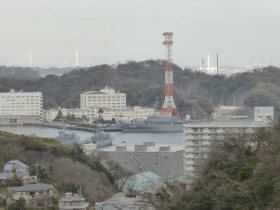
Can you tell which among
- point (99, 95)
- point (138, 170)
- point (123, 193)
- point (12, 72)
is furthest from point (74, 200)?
point (12, 72)

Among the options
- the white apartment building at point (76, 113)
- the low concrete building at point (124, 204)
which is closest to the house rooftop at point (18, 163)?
the low concrete building at point (124, 204)

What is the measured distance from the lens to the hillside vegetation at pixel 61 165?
10.6 meters

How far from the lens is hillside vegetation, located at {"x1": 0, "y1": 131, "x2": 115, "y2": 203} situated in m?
10.6

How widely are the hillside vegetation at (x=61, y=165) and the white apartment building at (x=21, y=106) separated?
22.7 m

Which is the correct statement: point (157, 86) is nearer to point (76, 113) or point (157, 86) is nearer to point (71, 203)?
point (76, 113)

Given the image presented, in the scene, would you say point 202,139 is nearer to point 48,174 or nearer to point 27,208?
point 48,174

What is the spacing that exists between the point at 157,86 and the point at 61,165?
85.4 feet

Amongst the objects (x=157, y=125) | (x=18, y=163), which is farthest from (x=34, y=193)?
(x=157, y=125)

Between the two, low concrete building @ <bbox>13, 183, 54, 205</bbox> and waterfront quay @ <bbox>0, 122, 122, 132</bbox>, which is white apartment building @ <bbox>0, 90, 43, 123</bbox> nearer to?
waterfront quay @ <bbox>0, 122, 122, 132</bbox>

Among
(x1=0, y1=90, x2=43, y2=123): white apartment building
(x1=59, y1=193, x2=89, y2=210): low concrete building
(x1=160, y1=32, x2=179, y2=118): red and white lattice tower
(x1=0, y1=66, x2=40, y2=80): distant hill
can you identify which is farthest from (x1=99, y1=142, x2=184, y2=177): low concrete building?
(x1=0, y1=66, x2=40, y2=80): distant hill

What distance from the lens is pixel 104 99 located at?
3678 centimetres

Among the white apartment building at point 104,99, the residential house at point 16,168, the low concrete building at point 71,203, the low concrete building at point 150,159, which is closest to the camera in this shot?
the low concrete building at point 71,203

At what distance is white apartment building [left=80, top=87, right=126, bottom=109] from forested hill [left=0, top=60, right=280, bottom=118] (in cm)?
91

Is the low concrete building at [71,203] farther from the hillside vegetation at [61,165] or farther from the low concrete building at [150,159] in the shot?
the low concrete building at [150,159]
